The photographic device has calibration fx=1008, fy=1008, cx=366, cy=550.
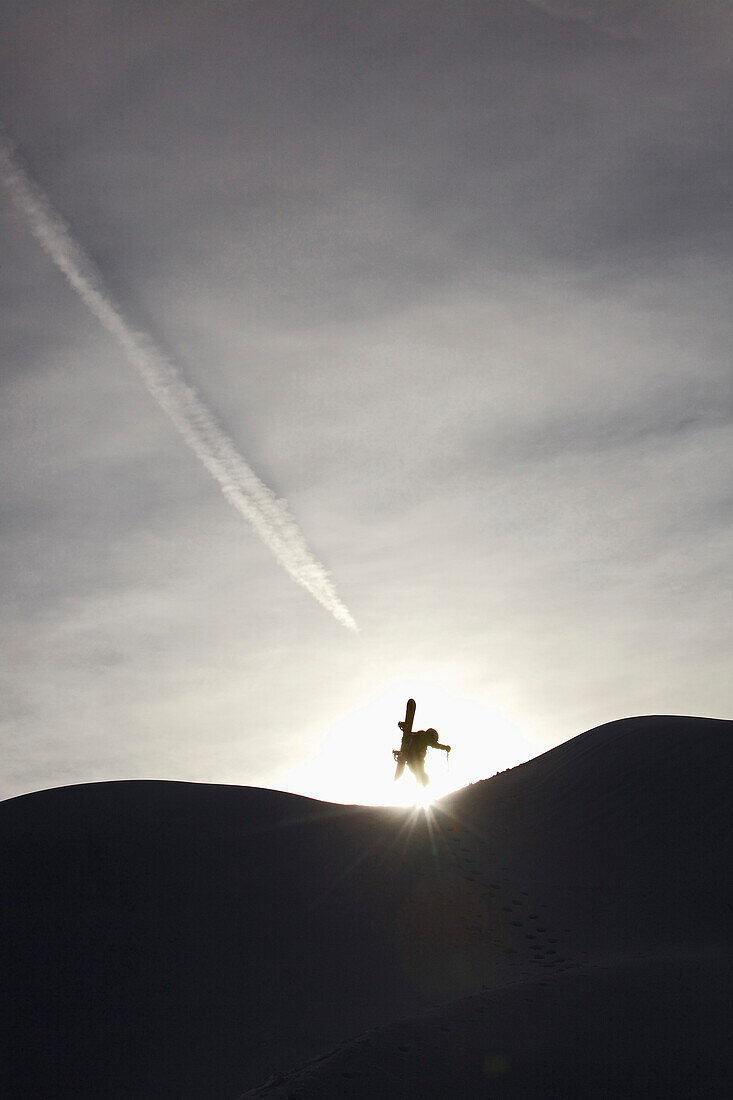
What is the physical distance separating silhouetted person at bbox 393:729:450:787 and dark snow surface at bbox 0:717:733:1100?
4.92 ft

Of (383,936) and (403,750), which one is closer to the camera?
(383,936)

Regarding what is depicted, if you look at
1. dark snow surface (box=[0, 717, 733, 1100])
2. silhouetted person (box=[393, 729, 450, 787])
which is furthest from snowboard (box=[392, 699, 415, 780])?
dark snow surface (box=[0, 717, 733, 1100])

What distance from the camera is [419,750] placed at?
2009cm

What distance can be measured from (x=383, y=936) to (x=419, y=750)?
7.04 metres

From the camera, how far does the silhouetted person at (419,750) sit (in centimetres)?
2006

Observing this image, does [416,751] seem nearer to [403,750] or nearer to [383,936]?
[403,750]

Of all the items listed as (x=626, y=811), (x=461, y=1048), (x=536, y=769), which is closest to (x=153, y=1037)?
(x=461, y=1048)

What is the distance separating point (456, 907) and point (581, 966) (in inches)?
89.1

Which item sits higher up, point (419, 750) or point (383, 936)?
point (419, 750)

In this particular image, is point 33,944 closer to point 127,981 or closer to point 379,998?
point 127,981

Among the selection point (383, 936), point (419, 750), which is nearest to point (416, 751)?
point (419, 750)

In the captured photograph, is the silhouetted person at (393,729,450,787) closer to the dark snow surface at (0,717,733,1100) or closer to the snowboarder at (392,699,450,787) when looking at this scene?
the snowboarder at (392,699,450,787)

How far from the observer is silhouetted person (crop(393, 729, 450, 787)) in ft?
65.8

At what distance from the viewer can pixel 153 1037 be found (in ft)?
36.8
